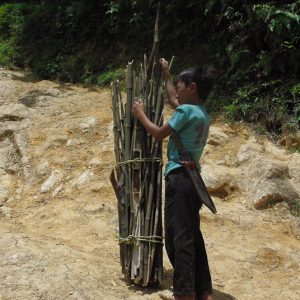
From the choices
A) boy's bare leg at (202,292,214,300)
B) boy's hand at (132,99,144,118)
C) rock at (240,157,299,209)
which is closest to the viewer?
boy's bare leg at (202,292,214,300)

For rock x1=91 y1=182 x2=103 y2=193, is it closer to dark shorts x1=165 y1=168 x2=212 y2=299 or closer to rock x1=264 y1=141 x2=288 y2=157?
rock x1=264 y1=141 x2=288 y2=157

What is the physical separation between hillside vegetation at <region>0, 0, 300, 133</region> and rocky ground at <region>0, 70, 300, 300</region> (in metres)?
0.53

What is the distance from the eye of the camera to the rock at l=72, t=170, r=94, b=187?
4.91m

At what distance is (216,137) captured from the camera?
17.8ft

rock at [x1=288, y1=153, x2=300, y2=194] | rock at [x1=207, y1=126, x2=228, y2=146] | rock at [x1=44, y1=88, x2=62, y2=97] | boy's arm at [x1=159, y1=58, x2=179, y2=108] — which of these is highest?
boy's arm at [x1=159, y1=58, x2=179, y2=108]


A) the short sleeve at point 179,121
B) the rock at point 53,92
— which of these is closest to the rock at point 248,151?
the short sleeve at point 179,121

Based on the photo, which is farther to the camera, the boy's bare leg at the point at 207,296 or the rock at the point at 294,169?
the rock at the point at 294,169

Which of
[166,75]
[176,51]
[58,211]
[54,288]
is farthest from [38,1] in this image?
[54,288]

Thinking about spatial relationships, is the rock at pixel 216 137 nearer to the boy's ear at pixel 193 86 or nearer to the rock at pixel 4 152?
the rock at pixel 4 152

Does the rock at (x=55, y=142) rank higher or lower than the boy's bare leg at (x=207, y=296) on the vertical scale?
higher

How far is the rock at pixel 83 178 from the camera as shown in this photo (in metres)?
4.91

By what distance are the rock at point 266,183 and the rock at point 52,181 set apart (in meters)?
1.72

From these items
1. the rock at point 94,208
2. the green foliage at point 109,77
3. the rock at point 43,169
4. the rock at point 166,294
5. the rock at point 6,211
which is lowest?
the rock at point 6,211

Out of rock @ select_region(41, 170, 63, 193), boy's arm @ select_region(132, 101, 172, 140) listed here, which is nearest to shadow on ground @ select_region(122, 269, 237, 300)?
boy's arm @ select_region(132, 101, 172, 140)
